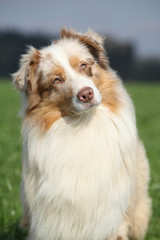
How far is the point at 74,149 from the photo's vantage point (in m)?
4.40

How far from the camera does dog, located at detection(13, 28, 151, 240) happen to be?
14.4ft

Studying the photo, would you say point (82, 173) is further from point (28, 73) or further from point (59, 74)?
point (28, 73)

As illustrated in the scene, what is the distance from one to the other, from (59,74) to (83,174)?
1217 millimetres

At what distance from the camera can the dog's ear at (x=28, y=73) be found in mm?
4590

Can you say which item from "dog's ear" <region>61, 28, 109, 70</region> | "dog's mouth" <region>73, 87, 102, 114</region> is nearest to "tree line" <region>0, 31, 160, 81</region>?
"dog's ear" <region>61, 28, 109, 70</region>

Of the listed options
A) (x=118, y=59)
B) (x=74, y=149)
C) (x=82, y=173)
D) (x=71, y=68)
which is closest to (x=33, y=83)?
(x=71, y=68)

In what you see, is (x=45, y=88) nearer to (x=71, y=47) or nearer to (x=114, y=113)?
(x=71, y=47)

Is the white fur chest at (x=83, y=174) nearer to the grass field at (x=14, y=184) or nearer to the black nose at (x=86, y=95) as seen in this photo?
the black nose at (x=86, y=95)

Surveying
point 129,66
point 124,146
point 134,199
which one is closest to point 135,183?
point 134,199

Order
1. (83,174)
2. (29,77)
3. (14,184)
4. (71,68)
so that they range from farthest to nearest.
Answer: (14,184) → (29,77) → (71,68) → (83,174)

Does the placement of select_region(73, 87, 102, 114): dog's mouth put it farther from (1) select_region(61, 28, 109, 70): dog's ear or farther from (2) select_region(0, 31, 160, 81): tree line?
(2) select_region(0, 31, 160, 81): tree line

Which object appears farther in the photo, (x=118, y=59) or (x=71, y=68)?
(x=118, y=59)

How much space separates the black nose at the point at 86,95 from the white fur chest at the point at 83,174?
0.40 m

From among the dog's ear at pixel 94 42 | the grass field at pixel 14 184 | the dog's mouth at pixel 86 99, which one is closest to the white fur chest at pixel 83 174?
the dog's mouth at pixel 86 99
